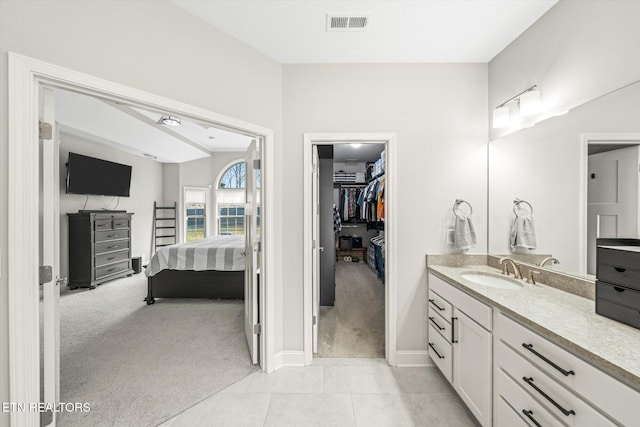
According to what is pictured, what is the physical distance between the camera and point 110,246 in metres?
4.62

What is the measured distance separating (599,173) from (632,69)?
1.70ft

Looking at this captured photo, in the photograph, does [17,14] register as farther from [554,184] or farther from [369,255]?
[369,255]

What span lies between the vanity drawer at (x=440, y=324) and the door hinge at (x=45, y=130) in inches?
107

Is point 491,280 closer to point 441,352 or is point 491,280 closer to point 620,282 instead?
point 441,352

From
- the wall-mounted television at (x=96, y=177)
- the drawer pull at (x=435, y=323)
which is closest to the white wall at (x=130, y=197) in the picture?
the wall-mounted television at (x=96, y=177)

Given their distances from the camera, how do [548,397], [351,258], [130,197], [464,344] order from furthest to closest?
[351,258]
[130,197]
[464,344]
[548,397]

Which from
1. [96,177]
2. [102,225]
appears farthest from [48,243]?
[96,177]

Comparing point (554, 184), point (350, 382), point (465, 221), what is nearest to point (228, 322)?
point (350, 382)

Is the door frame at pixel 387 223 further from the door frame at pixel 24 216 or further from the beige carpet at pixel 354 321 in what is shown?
the door frame at pixel 24 216

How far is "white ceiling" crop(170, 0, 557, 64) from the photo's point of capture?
5.29 ft

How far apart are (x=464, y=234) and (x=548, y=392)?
1256 mm

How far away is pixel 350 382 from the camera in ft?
6.52

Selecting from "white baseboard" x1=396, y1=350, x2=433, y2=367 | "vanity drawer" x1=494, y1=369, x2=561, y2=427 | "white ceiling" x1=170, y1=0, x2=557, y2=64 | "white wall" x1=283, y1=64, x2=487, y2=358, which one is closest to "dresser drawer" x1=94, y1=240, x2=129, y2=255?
"white wall" x1=283, y1=64, x2=487, y2=358

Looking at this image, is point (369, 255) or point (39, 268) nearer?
point (39, 268)
